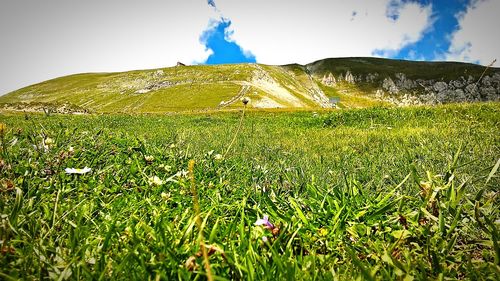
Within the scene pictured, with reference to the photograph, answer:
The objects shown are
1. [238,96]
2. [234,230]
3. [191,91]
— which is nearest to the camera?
[234,230]

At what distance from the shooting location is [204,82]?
108m

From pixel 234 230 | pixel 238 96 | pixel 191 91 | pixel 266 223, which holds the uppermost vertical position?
pixel 191 91

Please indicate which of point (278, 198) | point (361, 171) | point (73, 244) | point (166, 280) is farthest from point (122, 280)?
point (361, 171)

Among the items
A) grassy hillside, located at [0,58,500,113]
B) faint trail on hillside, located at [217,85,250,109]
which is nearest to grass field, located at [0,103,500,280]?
grassy hillside, located at [0,58,500,113]

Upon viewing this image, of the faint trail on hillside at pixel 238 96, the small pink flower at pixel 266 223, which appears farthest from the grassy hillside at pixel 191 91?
the small pink flower at pixel 266 223

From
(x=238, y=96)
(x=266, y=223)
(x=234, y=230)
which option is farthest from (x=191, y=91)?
(x=266, y=223)

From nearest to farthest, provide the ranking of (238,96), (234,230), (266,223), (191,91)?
(266,223) → (234,230) → (238,96) → (191,91)

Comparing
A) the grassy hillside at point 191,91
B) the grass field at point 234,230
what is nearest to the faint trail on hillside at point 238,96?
the grassy hillside at point 191,91

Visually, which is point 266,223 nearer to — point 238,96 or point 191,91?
point 238,96

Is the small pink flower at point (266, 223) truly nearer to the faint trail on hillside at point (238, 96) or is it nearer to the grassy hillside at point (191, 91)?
the grassy hillside at point (191, 91)

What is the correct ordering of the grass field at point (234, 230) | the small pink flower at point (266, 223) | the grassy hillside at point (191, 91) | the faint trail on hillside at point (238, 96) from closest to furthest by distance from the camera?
the grass field at point (234, 230) → the small pink flower at point (266, 223) → the faint trail on hillside at point (238, 96) → the grassy hillside at point (191, 91)

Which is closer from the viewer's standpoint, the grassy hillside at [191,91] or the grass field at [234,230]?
the grass field at [234,230]

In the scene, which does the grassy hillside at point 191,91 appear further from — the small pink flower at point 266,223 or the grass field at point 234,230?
the small pink flower at point 266,223

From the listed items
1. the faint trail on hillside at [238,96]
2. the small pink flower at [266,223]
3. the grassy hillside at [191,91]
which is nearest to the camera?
the small pink flower at [266,223]
